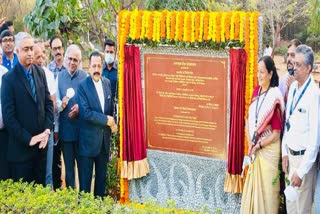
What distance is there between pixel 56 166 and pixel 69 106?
935mm

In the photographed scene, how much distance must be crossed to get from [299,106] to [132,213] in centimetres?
207

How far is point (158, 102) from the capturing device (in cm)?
607

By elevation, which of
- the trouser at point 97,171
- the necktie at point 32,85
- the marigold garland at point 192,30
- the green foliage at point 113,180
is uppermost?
the marigold garland at point 192,30

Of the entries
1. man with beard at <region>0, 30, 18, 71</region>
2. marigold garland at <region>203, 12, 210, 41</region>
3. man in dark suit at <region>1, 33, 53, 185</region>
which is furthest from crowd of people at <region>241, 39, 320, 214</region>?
man with beard at <region>0, 30, 18, 71</region>

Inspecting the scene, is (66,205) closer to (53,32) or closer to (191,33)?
(191,33)

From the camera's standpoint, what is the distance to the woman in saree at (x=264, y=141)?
5.08 metres

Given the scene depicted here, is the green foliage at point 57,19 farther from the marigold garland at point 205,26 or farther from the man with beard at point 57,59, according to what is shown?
the marigold garland at point 205,26

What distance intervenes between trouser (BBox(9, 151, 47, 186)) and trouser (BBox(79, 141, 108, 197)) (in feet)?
1.58

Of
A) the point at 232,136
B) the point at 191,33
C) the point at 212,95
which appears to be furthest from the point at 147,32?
the point at 232,136

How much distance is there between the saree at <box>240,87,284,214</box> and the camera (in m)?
5.09

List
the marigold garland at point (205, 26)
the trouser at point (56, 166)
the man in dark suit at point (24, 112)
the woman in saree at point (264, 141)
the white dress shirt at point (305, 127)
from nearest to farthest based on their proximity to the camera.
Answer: the white dress shirt at point (305, 127)
the woman in saree at point (264, 141)
the man in dark suit at point (24, 112)
the marigold garland at point (205, 26)
the trouser at point (56, 166)

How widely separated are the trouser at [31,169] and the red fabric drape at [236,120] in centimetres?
204

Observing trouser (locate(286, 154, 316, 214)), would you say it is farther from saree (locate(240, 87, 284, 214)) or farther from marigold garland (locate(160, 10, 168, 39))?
marigold garland (locate(160, 10, 168, 39))

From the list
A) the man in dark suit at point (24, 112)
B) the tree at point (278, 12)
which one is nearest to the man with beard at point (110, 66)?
the man in dark suit at point (24, 112)
